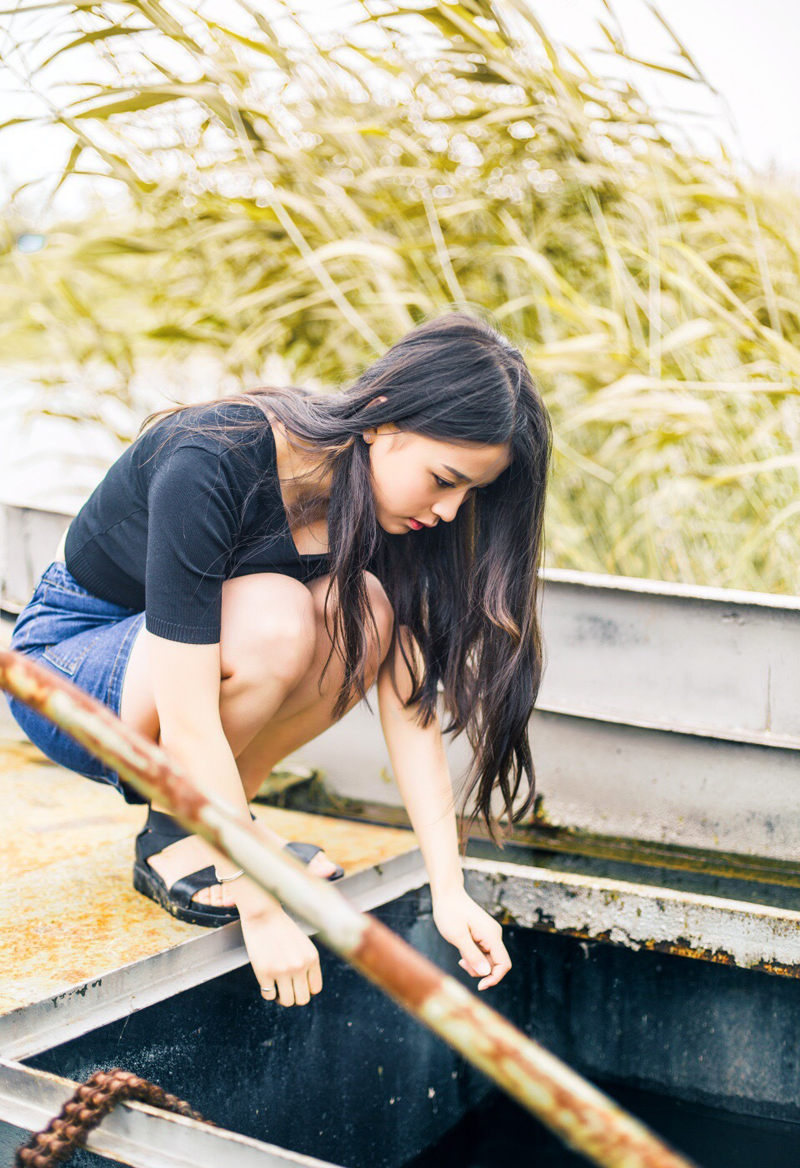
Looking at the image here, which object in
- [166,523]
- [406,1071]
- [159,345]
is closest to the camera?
[166,523]

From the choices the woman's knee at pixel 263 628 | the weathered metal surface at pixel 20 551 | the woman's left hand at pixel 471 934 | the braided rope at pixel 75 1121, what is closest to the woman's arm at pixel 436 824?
the woman's left hand at pixel 471 934

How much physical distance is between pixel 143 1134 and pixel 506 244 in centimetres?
162

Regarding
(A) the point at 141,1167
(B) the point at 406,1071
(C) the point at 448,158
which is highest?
(C) the point at 448,158

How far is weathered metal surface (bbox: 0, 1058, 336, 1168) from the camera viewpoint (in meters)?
0.70

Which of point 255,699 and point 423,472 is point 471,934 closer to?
point 255,699

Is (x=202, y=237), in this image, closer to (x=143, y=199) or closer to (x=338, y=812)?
(x=143, y=199)

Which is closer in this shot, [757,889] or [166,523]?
[166,523]

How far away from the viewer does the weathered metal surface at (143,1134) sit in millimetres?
703

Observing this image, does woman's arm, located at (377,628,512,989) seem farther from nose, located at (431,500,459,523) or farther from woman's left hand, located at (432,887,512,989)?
nose, located at (431,500,459,523)

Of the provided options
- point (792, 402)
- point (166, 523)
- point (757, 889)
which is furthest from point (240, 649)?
point (792, 402)

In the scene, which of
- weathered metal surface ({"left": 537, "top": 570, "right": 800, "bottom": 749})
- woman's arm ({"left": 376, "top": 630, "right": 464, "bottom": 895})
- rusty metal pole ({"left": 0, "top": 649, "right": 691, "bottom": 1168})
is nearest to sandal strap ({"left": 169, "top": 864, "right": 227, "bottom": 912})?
woman's arm ({"left": 376, "top": 630, "right": 464, "bottom": 895})

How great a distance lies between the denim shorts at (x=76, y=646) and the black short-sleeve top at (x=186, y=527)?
3 cm

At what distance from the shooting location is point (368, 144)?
6.44 feet

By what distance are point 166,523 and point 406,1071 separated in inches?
31.3
